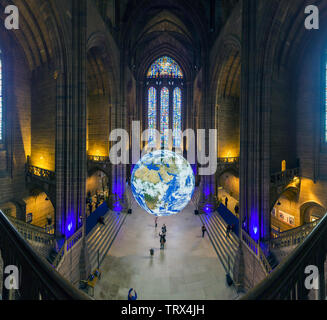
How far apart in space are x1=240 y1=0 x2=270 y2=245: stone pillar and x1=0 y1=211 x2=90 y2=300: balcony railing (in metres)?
10.2

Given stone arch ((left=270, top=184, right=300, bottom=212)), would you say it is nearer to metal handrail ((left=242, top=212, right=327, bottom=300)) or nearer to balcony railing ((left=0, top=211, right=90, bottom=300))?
metal handrail ((left=242, top=212, right=327, bottom=300))

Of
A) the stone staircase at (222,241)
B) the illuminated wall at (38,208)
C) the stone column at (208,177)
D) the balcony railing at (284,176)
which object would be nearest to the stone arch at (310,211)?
the balcony railing at (284,176)

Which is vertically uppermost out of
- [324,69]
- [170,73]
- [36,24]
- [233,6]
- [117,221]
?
[170,73]

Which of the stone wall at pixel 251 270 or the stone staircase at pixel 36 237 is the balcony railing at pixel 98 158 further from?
the stone wall at pixel 251 270

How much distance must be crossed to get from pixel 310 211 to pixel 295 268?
14532mm

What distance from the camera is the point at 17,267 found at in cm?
211

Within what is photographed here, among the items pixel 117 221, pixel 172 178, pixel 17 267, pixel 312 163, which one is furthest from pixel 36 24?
pixel 312 163

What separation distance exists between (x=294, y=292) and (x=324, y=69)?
49.5ft

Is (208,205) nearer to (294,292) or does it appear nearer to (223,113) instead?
(223,113)

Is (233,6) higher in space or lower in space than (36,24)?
higher

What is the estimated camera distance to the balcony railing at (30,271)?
194 cm

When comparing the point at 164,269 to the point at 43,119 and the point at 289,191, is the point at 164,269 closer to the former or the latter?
the point at 289,191

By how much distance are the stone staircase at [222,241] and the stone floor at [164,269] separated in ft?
1.22

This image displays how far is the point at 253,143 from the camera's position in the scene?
35.1 feet
